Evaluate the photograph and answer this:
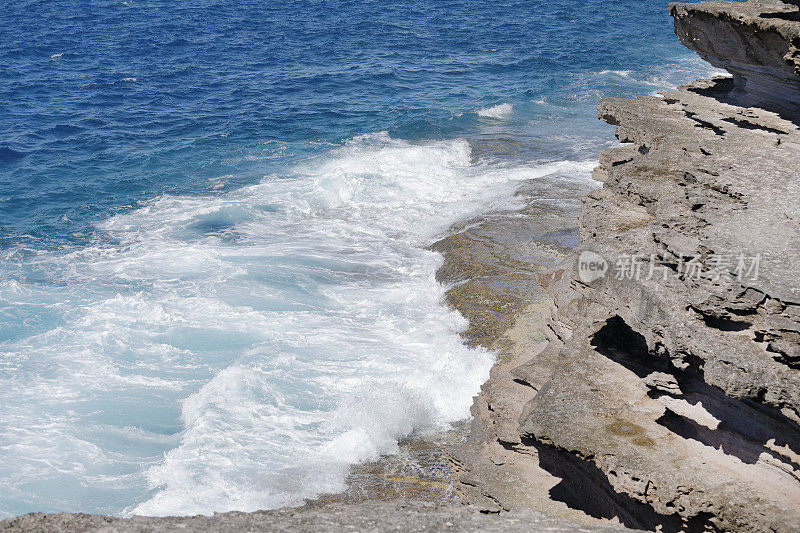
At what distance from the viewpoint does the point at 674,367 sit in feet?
25.9

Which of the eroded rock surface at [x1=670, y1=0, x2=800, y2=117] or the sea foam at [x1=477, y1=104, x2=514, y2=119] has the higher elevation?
the eroded rock surface at [x1=670, y1=0, x2=800, y2=117]

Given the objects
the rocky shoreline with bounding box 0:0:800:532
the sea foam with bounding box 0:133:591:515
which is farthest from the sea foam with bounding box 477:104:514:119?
the rocky shoreline with bounding box 0:0:800:532

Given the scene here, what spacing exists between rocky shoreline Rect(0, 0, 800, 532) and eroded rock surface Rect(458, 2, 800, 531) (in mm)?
21

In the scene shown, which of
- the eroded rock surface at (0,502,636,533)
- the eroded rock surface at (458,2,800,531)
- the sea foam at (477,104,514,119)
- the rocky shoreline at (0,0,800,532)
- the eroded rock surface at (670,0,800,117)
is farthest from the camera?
the sea foam at (477,104,514,119)

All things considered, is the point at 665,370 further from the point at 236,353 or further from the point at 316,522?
the point at 236,353

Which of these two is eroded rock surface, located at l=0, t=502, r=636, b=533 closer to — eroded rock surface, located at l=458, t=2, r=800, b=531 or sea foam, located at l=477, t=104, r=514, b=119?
eroded rock surface, located at l=458, t=2, r=800, b=531

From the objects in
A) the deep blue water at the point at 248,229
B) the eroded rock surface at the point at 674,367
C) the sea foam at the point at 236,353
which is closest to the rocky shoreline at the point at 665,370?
the eroded rock surface at the point at 674,367

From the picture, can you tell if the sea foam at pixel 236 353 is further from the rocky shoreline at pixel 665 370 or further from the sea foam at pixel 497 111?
the sea foam at pixel 497 111

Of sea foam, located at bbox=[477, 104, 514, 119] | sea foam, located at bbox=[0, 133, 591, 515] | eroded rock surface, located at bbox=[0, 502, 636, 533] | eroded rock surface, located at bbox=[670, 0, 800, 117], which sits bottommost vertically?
sea foam, located at bbox=[0, 133, 591, 515]

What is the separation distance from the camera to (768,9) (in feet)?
40.0

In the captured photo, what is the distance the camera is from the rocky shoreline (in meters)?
6.47

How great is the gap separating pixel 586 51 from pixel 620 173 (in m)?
30.7

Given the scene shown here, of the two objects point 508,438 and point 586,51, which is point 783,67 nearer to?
point 508,438

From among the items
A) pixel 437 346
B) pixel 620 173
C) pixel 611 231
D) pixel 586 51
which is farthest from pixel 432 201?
pixel 586 51
